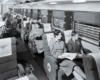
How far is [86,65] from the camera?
1.31 m

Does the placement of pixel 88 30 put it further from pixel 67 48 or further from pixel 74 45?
pixel 67 48

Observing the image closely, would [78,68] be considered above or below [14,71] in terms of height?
above

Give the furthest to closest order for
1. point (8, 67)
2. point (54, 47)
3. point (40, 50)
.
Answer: point (40, 50), point (54, 47), point (8, 67)

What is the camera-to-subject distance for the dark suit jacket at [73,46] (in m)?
2.71

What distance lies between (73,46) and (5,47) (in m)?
1.42

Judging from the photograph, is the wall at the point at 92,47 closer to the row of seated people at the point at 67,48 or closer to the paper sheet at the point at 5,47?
the row of seated people at the point at 67,48

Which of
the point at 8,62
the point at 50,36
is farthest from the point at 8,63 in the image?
the point at 50,36

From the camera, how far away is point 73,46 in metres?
2.74

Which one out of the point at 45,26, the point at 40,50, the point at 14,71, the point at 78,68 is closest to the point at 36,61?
the point at 40,50

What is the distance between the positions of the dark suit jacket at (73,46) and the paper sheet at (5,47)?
1253 millimetres

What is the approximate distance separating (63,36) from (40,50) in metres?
1.19

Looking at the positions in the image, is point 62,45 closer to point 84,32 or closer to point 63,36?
point 63,36

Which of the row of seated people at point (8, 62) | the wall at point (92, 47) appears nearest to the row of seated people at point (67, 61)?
the wall at point (92, 47)

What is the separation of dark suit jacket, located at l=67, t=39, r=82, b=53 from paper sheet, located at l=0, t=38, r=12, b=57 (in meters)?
1.25
